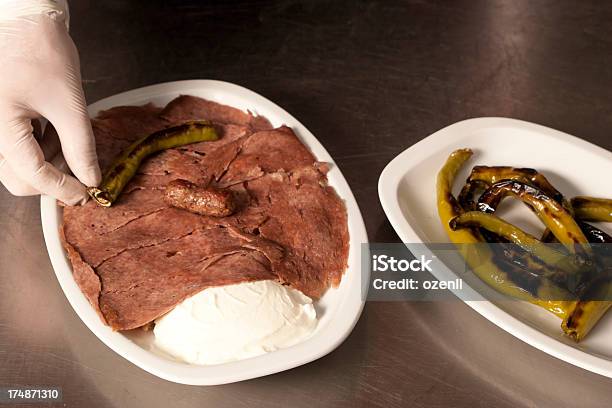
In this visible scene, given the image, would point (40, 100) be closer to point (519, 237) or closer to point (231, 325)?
point (231, 325)

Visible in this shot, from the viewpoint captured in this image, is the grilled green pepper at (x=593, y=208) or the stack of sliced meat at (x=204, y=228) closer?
the stack of sliced meat at (x=204, y=228)

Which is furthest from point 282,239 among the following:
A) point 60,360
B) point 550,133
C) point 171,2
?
point 171,2

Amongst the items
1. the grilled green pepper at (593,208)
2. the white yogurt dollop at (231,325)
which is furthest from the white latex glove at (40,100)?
the grilled green pepper at (593,208)

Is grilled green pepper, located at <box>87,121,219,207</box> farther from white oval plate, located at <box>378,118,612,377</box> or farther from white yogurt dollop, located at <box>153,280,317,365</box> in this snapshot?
white oval plate, located at <box>378,118,612,377</box>

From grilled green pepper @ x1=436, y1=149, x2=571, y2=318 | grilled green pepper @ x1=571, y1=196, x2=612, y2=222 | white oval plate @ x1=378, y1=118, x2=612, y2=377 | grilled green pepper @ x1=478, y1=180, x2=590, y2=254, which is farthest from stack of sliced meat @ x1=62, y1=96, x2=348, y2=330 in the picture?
grilled green pepper @ x1=571, y1=196, x2=612, y2=222

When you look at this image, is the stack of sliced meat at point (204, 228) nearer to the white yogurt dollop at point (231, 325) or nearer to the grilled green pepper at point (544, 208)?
the white yogurt dollop at point (231, 325)

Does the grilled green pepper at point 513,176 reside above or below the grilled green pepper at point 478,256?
above
